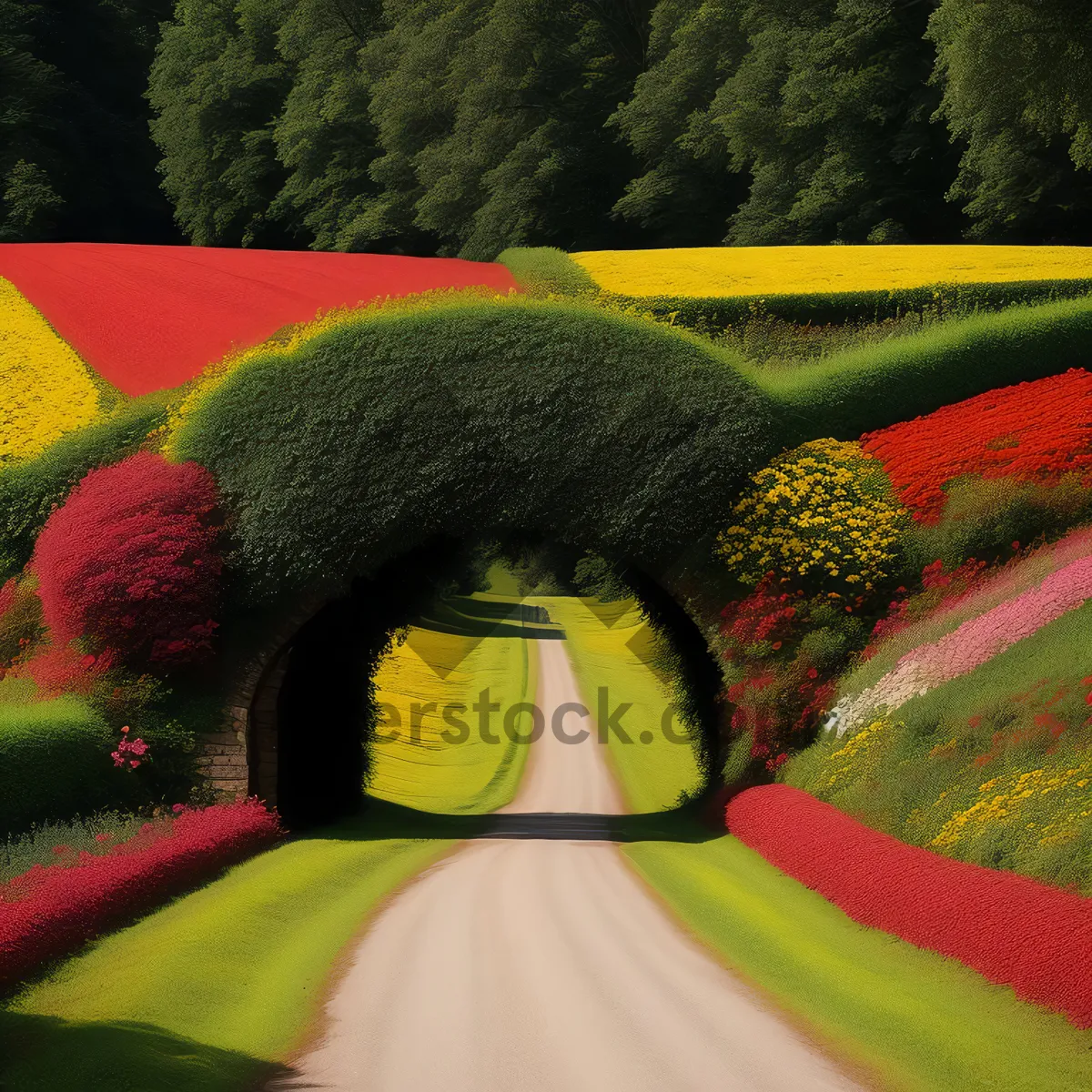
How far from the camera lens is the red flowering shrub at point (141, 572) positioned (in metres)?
16.8

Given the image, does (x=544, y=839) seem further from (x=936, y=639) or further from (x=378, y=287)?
(x=378, y=287)

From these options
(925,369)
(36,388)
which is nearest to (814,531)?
(925,369)

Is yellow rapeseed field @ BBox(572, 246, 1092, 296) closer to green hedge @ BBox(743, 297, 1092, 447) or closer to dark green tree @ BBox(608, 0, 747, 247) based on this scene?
green hedge @ BBox(743, 297, 1092, 447)

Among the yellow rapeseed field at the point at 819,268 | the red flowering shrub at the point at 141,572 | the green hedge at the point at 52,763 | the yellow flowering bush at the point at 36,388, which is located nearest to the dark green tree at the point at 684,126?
the yellow rapeseed field at the point at 819,268

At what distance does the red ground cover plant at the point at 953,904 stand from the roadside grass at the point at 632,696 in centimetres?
940

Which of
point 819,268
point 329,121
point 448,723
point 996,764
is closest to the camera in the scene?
point 996,764

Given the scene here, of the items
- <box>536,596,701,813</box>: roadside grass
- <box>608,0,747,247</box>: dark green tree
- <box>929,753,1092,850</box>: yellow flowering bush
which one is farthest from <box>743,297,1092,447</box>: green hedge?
<box>608,0,747,247</box>: dark green tree

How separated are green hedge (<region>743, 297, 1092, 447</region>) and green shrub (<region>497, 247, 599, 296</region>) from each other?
23.7 ft

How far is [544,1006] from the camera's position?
920 centimetres

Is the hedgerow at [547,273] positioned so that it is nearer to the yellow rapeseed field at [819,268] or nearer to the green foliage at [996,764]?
the yellow rapeseed field at [819,268]

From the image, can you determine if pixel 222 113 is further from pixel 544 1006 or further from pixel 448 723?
pixel 544 1006

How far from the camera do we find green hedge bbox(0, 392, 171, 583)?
761 inches

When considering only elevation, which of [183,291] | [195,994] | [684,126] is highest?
[684,126]

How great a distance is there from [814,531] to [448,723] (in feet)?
60.2
